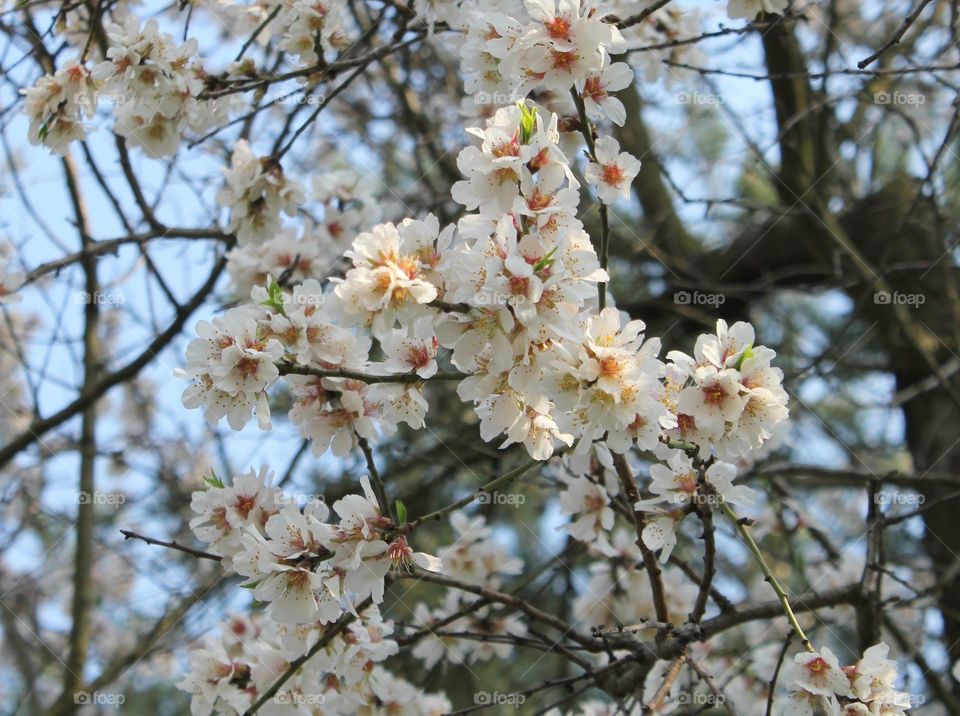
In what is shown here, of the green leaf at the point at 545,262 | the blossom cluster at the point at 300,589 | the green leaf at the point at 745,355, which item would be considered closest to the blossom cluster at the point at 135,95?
the blossom cluster at the point at 300,589

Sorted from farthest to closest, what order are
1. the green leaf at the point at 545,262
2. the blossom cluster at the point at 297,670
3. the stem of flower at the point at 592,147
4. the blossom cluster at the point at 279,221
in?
the blossom cluster at the point at 279,221 < the blossom cluster at the point at 297,670 < the stem of flower at the point at 592,147 < the green leaf at the point at 545,262

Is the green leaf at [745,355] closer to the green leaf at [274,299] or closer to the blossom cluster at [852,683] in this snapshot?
the blossom cluster at [852,683]

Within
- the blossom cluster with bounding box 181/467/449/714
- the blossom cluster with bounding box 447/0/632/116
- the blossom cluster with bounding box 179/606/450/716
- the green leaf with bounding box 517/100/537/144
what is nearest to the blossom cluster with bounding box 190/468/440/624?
the blossom cluster with bounding box 181/467/449/714

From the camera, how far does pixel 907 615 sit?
3.72 meters

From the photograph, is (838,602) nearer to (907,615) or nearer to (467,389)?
(467,389)

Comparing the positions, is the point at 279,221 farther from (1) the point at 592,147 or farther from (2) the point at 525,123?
(2) the point at 525,123

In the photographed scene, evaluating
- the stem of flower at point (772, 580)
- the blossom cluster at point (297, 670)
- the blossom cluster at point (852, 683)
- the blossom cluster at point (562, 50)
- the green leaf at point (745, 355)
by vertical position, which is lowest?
the blossom cluster at point (852, 683)

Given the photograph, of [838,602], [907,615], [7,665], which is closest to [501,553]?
[838,602]

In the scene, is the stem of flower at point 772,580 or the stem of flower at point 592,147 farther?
the stem of flower at point 592,147

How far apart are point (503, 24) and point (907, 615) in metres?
3.09

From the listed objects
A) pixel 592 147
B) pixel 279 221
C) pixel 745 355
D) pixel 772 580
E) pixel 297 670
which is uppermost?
pixel 279 221

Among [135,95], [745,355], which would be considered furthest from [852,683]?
[135,95]

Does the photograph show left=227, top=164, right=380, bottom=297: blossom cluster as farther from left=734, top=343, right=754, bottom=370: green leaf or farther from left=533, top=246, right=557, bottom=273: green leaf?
left=734, top=343, right=754, bottom=370: green leaf

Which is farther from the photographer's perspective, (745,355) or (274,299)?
(274,299)
